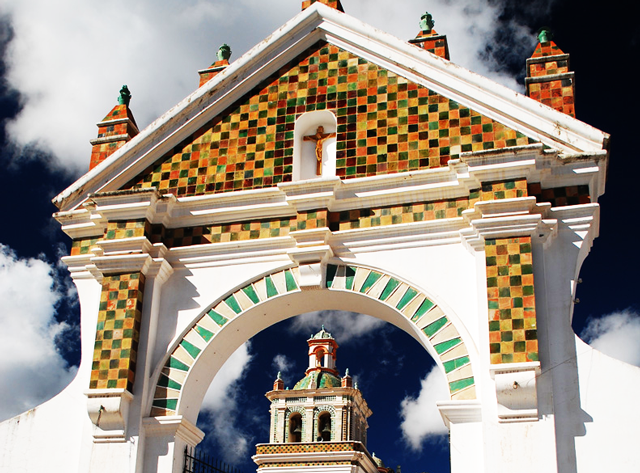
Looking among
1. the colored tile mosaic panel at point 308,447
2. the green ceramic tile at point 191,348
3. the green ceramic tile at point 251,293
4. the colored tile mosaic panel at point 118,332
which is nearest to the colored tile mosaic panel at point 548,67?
the green ceramic tile at point 251,293

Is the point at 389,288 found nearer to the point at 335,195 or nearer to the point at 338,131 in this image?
the point at 335,195

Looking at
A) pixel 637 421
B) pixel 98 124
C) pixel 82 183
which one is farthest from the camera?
pixel 98 124

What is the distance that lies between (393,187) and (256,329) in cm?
215

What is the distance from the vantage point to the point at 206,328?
31.5ft

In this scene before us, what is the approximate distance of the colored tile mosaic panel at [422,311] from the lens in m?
8.62

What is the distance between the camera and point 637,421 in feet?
26.0

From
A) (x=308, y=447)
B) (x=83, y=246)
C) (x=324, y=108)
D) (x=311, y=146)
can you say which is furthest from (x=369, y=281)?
(x=308, y=447)

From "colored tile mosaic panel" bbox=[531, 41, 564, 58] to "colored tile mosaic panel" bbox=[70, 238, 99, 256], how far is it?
17.4ft

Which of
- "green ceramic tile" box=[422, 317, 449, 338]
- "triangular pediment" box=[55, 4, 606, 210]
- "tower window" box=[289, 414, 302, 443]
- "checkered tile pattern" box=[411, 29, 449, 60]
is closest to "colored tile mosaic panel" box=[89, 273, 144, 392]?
"triangular pediment" box=[55, 4, 606, 210]

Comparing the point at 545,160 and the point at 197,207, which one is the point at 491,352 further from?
the point at 197,207

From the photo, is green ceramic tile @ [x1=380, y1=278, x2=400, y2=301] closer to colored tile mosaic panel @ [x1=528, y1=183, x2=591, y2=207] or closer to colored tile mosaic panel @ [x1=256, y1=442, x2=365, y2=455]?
colored tile mosaic panel @ [x1=528, y1=183, x2=591, y2=207]

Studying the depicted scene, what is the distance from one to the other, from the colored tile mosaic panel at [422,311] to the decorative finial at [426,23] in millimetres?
3102

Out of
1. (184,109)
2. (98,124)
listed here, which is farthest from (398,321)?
(98,124)

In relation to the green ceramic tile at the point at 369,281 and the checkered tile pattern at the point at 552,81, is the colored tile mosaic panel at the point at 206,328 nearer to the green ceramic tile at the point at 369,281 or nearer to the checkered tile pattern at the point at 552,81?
the green ceramic tile at the point at 369,281
